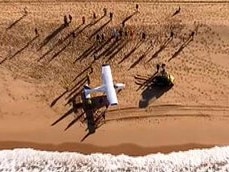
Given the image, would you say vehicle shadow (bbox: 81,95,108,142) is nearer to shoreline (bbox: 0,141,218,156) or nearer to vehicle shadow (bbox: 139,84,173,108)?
shoreline (bbox: 0,141,218,156)

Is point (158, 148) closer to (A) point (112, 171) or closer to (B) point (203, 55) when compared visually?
(A) point (112, 171)

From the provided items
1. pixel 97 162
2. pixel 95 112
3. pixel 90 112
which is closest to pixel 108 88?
pixel 95 112

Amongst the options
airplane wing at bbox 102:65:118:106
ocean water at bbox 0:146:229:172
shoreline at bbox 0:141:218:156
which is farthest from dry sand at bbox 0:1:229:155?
airplane wing at bbox 102:65:118:106

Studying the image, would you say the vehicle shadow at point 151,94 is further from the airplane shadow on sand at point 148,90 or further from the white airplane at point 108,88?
the white airplane at point 108,88

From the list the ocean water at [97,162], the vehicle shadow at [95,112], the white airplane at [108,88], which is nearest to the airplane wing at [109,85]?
the white airplane at [108,88]

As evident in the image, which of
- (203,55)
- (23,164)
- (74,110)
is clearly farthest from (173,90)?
(23,164)
